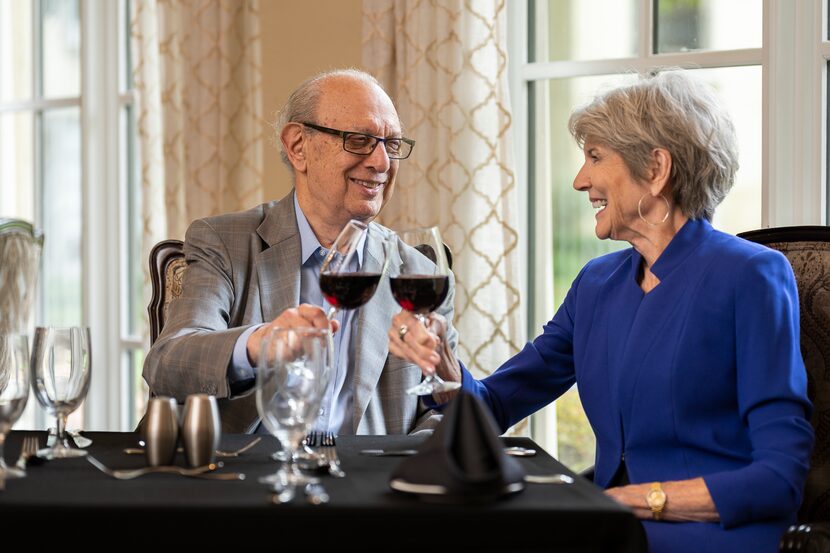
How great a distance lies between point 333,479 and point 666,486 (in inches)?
25.1

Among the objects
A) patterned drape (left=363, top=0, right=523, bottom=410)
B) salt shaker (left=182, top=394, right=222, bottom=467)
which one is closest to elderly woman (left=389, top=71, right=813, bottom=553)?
salt shaker (left=182, top=394, right=222, bottom=467)

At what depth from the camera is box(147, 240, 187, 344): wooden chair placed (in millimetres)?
2789

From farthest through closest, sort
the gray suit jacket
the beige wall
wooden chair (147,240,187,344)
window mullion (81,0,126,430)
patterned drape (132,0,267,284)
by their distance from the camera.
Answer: window mullion (81,0,126,430) → patterned drape (132,0,267,284) → the beige wall → wooden chair (147,240,187,344) → the gray suit jacket

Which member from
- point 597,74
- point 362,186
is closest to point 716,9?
point 597,74

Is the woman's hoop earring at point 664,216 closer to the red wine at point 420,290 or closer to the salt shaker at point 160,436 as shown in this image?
the red wine at point 420,290

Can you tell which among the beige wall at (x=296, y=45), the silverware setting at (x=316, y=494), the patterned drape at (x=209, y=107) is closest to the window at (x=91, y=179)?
the patterned drape at (x=209, y=107)

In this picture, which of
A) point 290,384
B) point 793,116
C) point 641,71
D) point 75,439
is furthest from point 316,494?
point 641,71

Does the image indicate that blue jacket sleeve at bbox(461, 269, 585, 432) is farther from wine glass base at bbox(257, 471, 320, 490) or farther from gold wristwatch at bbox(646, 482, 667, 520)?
wine glass base at bbox(257, 471, 320, 490)

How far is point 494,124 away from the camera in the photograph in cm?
352

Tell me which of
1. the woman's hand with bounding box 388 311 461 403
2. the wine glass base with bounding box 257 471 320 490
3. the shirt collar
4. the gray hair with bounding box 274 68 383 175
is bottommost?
the wine glass base with bounding box 257 471 320 490

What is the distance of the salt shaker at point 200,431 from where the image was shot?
1546 millimetres

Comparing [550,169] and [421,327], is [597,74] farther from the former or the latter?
[421,327]

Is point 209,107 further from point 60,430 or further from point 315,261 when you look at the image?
point 60,430

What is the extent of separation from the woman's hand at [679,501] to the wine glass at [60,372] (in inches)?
35.7
